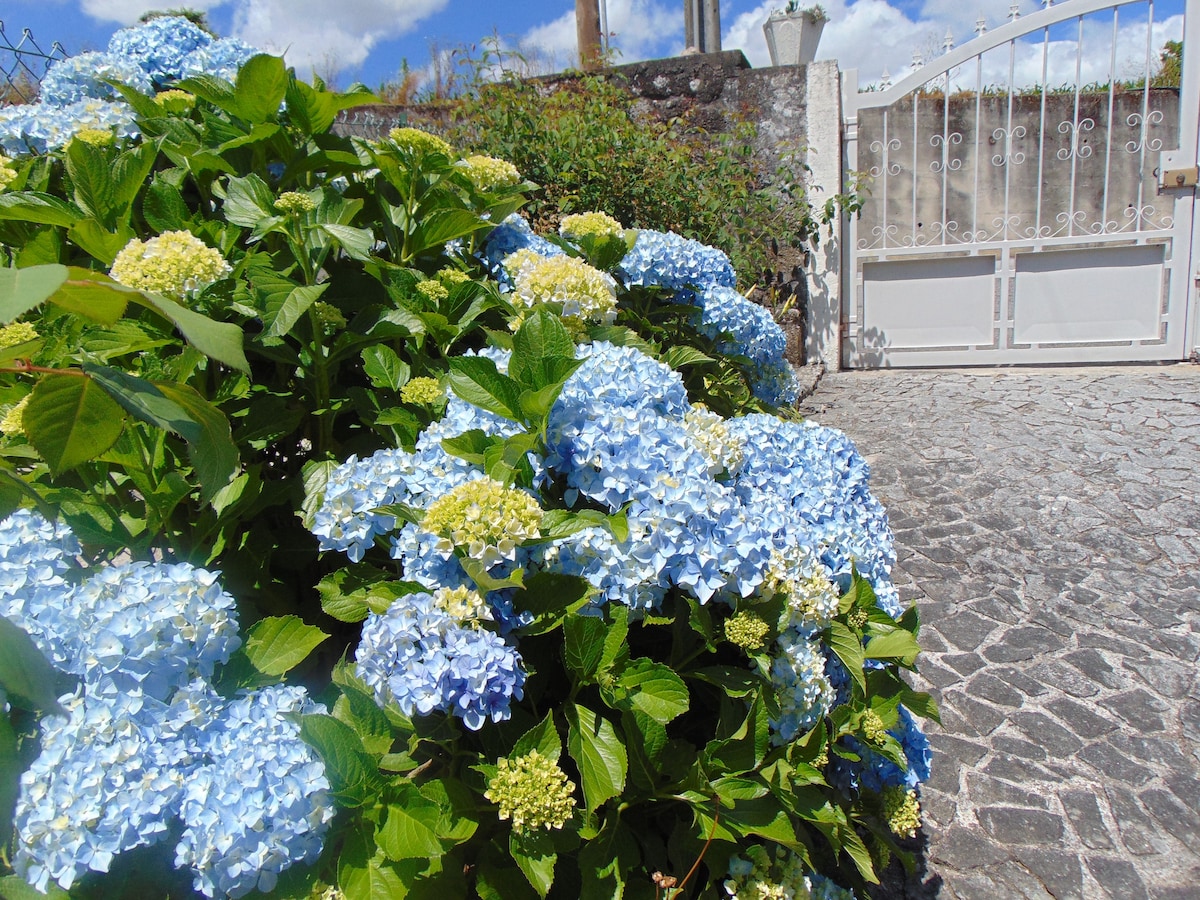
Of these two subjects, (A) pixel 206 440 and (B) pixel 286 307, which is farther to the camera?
(B) pixel 286 307

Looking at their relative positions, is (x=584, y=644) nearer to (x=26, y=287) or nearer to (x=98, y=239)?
(x=26, y=287)

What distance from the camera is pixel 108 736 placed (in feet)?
2.77

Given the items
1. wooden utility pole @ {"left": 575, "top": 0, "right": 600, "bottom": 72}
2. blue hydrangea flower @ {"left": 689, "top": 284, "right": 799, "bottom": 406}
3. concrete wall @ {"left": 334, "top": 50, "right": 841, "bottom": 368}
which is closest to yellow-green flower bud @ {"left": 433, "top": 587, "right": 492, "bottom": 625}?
blue hydrangea flower @ {"left": 689, "top": 284, "right": 799, "bottom": 406}

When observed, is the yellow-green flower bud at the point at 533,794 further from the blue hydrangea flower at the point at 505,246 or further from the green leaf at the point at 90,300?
the blue hydrangea flower at the point at 505,246

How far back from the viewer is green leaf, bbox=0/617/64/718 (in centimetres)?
72

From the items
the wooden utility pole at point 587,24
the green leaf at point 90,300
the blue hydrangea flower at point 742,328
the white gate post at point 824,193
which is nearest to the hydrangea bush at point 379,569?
the green leaf at point 90,300

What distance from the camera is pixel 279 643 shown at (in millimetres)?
1061

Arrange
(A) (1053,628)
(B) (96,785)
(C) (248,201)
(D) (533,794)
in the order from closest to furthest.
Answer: (B) (96,785) < (D) (533,794) < (C) (248,201) < (A) (1053,628)

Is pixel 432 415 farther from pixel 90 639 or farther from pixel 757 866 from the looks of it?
pixel 757 866

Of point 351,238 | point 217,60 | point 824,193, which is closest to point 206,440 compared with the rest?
point 351,238

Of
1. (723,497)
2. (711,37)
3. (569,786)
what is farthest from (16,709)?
(711,37)

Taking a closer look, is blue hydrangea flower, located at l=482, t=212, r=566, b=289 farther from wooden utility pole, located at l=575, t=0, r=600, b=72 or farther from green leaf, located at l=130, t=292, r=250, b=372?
wooden utility pole, located at l=575, t=0, r=600, b=72

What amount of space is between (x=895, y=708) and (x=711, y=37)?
6.67 metres

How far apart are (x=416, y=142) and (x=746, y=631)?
1168 millimetres
